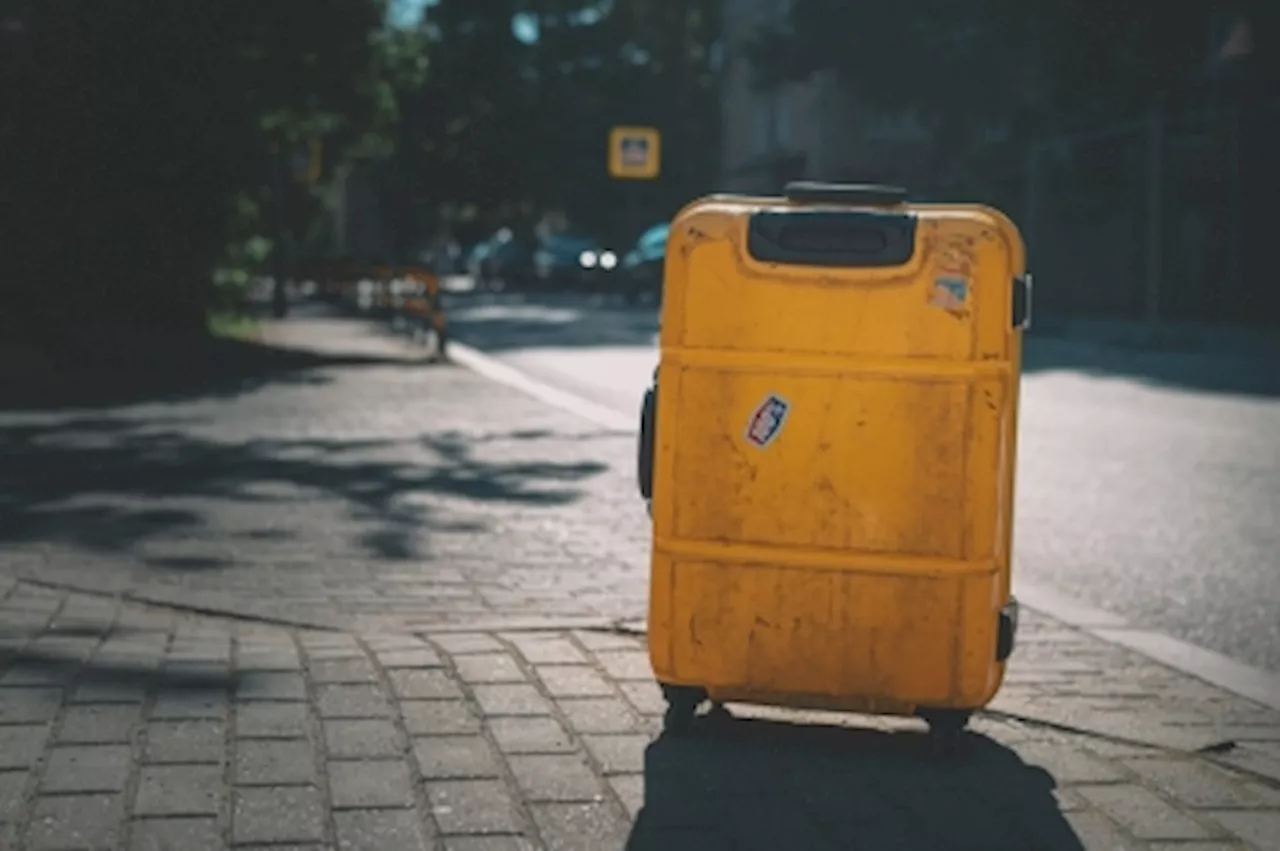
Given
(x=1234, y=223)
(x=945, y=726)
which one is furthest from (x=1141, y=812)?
(x=1234, y=223)

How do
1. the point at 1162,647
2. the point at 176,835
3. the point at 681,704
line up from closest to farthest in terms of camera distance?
the point at 176,835
the point at 681,704
the point at 1162,647

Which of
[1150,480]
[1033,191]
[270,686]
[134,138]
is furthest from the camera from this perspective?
[1033,191]

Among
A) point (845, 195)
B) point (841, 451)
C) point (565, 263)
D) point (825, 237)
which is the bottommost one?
point (565, 263)

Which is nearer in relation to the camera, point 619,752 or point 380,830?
point 380,830

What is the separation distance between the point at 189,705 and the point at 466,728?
27.7 inches

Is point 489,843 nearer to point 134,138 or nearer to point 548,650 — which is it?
point 548,650

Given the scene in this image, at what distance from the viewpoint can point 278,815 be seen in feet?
13.3

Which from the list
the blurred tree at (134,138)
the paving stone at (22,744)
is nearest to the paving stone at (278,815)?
the paving stone at (22,744)

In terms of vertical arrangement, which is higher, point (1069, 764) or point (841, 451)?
point (841, 451)

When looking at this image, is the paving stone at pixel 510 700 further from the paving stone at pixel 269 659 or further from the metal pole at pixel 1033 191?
the metal pole at pixel 1033 191

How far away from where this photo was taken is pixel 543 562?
794 cm

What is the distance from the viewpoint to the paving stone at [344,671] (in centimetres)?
533

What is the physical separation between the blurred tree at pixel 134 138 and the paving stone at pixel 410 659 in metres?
15.2

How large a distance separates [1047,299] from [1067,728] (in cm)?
3002
